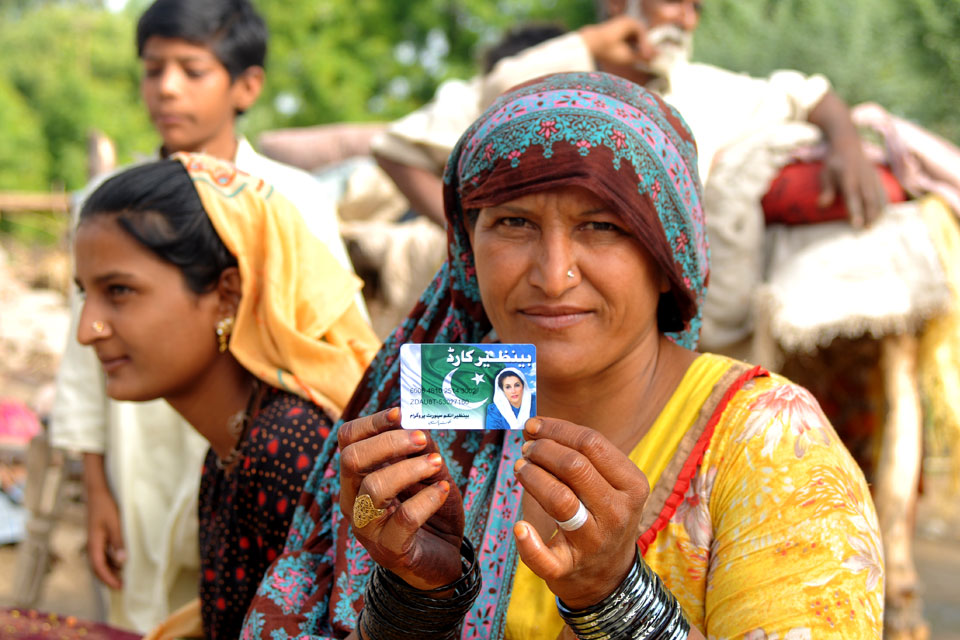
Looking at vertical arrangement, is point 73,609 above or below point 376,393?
below

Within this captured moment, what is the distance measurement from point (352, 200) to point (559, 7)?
11.3 meters

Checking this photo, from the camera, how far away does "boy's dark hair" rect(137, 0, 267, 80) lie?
3.62 m

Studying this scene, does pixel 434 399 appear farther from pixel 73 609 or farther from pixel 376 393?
pixel 73 609

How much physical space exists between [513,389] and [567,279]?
0.87 feet

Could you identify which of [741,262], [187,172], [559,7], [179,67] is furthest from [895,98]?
[559,7]

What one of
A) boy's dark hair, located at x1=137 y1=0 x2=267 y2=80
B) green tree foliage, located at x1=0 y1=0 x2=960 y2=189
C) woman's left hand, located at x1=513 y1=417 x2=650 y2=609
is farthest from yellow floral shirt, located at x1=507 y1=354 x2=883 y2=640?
green tree foliage, located at x1=0 y1=0 x2=960 y2=189

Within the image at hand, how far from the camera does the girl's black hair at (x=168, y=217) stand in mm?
2467

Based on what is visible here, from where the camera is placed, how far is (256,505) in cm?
228

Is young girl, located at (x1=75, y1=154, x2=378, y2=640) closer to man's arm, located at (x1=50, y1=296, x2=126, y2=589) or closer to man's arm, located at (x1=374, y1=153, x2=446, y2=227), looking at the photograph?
man's arm, located at (x1=50, y1=296, x2=126, y2=589)

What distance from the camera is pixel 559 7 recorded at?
53.3ft

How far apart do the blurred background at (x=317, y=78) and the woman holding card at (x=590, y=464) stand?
293 centimetres

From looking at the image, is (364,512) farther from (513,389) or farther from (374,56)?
(374,56)

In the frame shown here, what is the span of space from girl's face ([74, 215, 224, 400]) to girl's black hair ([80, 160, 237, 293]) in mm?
26

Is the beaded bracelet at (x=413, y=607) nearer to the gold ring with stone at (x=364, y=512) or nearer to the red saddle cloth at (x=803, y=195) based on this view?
the gold ring with stone at (x=364, y=512)
